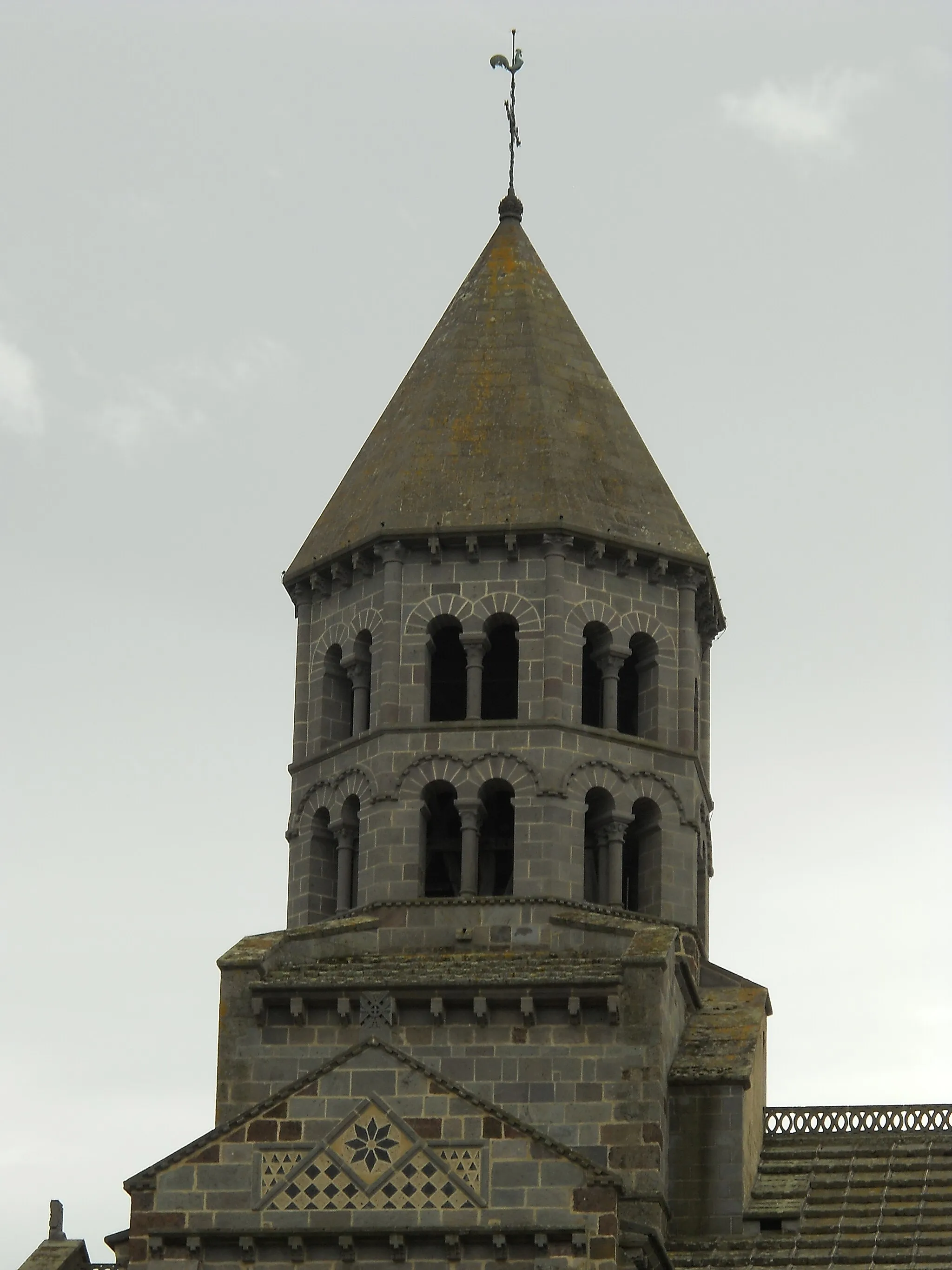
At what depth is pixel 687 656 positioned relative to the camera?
61844mm

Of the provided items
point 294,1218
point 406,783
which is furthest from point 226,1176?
point 406,783

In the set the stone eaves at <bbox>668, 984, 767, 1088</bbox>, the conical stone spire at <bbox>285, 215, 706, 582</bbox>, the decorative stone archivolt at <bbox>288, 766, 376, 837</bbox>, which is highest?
the conical stone spire at <bbox>285, 215, 706, 582</bbox>

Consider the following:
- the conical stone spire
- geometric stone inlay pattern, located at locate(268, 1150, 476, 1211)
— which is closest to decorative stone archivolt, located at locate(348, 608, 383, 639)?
the conical stone spire

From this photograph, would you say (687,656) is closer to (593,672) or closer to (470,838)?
(593,672)

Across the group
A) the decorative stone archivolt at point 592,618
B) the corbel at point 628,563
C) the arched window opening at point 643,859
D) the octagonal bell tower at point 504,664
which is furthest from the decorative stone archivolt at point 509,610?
the arched window opening at point 643,859

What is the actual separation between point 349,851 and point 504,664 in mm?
4616

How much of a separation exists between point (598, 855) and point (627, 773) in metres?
1.47

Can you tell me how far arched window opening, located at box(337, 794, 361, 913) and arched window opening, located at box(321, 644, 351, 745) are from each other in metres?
1.49

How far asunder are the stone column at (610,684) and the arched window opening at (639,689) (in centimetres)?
51

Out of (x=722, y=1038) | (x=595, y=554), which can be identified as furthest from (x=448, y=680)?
(x=722, y=1038)

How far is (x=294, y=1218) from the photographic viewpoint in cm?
5147

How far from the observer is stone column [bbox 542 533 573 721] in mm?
59781

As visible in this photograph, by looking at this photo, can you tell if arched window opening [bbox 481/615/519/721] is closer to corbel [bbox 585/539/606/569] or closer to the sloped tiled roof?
corbel [bbox 585/539/606/569]

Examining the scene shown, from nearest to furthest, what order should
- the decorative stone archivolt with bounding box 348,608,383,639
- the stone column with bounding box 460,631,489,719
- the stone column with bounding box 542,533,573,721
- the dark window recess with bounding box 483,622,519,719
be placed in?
the stone column with bounding box 542,533,573,721 < the stone column with bounding box 460,631,489,719 < the decorative stone archivolt with bounding box 348,608,383,639 < the dark window recess with bounding box 483,622,519,719
